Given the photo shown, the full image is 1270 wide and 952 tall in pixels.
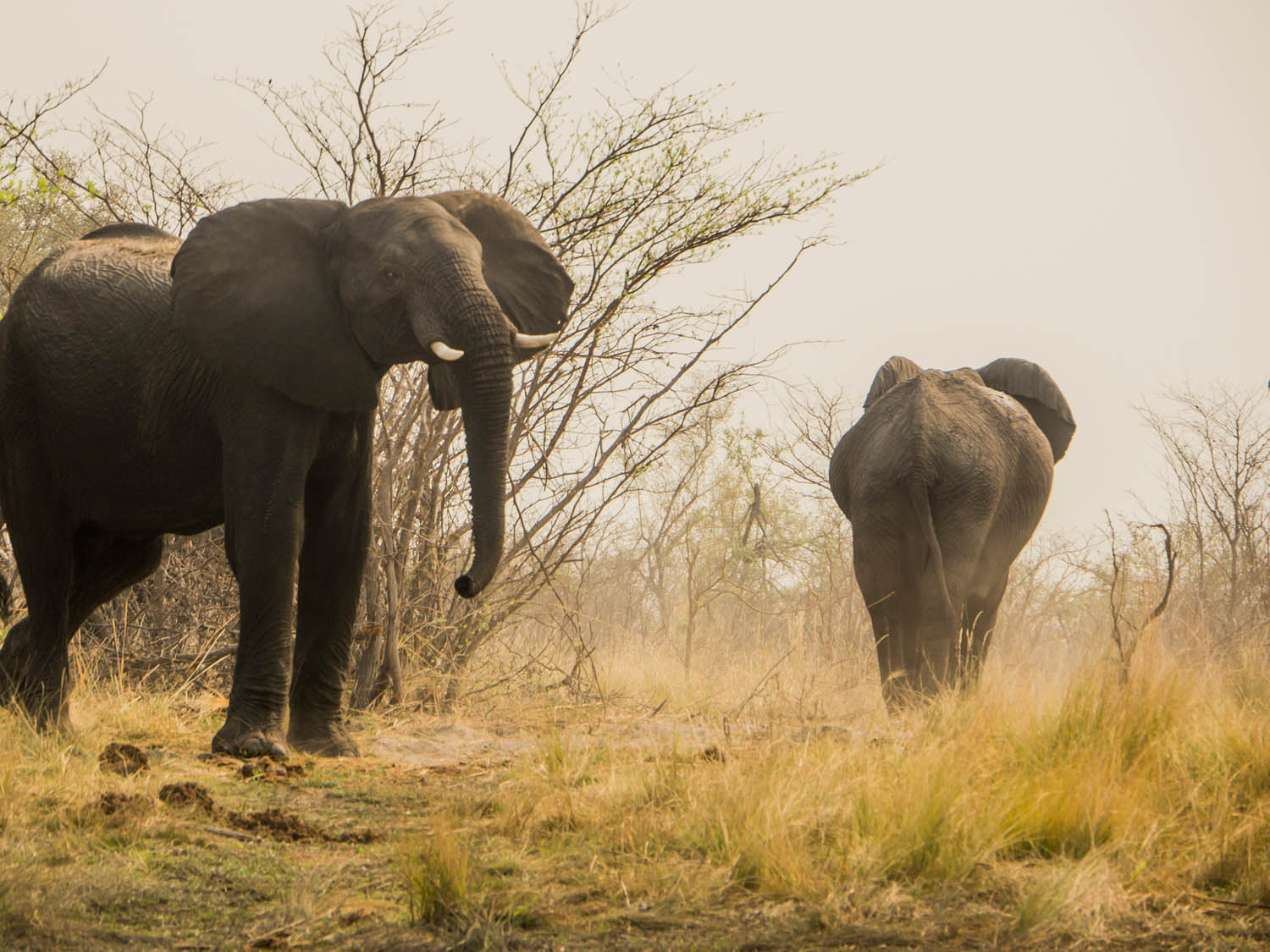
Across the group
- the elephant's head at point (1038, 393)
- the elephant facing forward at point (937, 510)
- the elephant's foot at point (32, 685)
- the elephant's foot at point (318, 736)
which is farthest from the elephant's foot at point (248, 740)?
the elephant's head at point (1038, 393)

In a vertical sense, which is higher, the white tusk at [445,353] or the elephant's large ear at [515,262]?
the elephant's large ear at [515,262]

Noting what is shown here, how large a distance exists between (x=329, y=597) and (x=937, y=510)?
Answer: 3589mm

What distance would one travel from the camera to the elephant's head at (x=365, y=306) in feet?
17.6

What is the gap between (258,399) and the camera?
570 cm

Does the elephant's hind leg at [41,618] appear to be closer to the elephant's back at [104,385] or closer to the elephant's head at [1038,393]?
the elephant's back at [104,385]

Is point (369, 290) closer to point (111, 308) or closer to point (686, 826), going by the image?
point (111, 308)

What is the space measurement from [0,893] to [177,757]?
247 centimetres

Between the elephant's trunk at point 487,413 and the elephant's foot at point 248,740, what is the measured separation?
4.09 feet

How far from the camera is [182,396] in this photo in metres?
6.09

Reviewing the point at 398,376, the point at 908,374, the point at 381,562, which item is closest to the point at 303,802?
the point at 381,562

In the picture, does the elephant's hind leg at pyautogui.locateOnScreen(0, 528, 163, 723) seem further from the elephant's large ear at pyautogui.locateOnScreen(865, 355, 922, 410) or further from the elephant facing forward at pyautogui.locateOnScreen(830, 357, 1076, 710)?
the elephant's large ear at pyautogui.locateOnScreen(865, 355, 922, 410)

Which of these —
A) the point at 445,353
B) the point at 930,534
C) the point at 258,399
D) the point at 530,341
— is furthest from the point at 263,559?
the point at 930,534

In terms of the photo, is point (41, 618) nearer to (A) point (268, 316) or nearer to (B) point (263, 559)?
(B) point (263, 559)

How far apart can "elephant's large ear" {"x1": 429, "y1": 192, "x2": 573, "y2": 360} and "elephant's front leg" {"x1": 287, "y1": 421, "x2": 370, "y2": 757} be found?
85 centimetres
